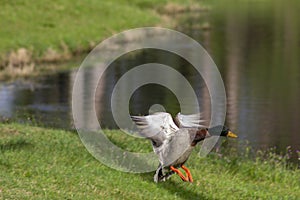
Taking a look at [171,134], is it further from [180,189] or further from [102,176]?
[102,176]

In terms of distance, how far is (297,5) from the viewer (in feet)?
253

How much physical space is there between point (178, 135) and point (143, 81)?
28068 millimetres

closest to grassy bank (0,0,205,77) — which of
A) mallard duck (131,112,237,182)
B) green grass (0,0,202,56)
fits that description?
green grass (0,0,202,56)

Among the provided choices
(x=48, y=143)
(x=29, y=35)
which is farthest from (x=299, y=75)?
(x=48, y=143)

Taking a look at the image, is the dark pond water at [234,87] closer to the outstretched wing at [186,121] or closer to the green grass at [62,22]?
the green grass at [62,22]

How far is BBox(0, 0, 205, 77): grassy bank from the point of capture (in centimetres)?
4428

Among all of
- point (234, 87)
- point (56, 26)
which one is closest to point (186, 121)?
point (234, 87)

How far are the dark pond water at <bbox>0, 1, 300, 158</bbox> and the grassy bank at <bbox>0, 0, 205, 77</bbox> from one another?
349 cm

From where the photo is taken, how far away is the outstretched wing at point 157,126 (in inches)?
452

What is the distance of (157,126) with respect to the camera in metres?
11.5

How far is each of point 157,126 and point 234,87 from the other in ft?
82.5

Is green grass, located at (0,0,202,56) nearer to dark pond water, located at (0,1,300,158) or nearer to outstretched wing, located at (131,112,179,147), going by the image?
dark pond water, located at (0,1,300,158)

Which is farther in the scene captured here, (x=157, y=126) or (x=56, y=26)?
(x=56, y=26)

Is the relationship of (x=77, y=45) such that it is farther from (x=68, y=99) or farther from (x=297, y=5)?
(x=297, y=5)
